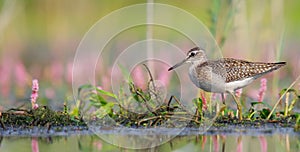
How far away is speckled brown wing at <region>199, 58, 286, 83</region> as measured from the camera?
9758mm

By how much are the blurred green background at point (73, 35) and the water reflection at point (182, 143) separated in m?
1.60

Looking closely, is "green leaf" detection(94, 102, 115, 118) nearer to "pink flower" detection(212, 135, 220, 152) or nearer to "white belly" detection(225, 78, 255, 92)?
"pink flower" detection(212, 135, 220, 152)

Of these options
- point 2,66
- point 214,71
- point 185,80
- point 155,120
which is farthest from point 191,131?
point 2,66

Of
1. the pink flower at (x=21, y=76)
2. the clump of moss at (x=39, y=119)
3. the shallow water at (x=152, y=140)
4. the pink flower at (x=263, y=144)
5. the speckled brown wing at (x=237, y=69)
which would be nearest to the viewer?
the pink flower at (x=263, y=144)

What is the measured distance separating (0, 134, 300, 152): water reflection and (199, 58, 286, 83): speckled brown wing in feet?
3.86

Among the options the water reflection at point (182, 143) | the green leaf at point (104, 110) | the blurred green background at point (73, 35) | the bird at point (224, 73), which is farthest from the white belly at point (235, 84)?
the green leaf at point (104, 110)

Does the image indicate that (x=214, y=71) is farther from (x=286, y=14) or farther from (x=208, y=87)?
(x=286, y=14)

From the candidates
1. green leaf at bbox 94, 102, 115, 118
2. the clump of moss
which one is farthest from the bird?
the clump of moss

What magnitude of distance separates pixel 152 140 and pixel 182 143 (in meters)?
0.31

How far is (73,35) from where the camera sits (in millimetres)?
18328

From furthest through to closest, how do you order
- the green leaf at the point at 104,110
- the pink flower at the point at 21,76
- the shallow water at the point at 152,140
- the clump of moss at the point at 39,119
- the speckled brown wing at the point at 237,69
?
the pink flower at the point at 21,76 → the speckled brown wing at the point at 237,69 → the clump of moss at the point at 39,119 → the green leaf at the point at 104,110 → the shallow water at the point at 152,140

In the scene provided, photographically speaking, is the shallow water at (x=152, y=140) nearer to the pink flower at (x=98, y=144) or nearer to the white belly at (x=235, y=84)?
the pink flower at (x=98, y=144)

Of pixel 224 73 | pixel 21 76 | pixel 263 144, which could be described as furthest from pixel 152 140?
pixel 21 76

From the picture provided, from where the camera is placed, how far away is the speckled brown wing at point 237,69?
976cm
